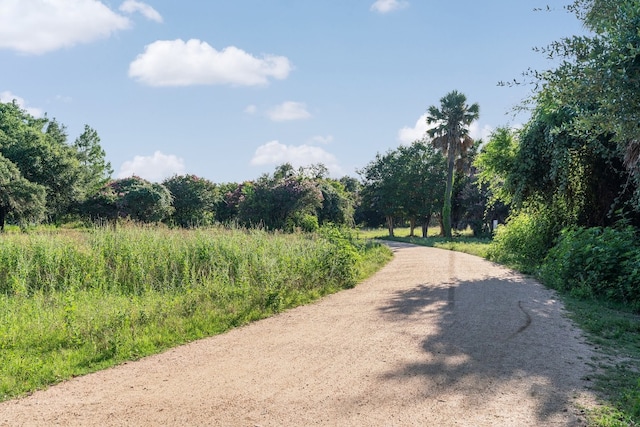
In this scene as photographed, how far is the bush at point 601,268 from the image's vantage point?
9234 mm

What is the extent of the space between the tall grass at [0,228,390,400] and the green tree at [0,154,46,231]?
17296mm

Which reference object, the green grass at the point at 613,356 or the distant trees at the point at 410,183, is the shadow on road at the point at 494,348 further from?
the distant trees at the point at 410,183

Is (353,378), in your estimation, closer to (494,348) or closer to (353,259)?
(494,348)

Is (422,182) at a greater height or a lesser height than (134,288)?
greater

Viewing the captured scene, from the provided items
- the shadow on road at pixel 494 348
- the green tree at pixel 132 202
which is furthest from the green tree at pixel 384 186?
the shadow on road at pixel 494 348

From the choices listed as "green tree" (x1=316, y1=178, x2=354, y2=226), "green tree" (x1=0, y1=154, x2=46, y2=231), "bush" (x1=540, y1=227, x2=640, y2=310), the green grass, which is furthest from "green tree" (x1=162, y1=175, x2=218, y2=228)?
the green grass

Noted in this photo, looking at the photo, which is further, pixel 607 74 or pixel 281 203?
pixel 281 203

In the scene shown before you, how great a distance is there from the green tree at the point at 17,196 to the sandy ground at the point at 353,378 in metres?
25.3

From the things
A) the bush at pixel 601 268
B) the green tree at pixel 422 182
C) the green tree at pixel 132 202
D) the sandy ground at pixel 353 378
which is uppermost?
the green tree at pixel 422 182

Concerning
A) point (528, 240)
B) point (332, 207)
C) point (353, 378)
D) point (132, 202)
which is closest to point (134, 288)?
point (353, 378)

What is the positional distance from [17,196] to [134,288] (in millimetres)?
22470

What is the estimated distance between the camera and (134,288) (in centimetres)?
955

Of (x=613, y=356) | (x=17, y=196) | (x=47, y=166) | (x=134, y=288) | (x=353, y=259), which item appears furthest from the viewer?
(x=47, y=166)

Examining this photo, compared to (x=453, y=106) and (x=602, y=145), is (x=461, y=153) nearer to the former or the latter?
(x=453, y=106)
